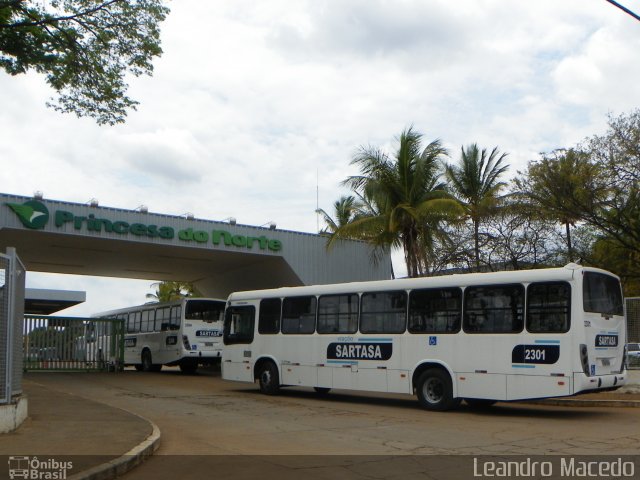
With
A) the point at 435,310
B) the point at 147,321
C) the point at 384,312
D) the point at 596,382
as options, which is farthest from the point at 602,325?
the point at 147,321

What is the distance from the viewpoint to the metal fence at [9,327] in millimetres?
10625

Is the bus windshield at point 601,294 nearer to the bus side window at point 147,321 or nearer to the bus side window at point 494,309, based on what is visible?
the bus side window at point 494,309

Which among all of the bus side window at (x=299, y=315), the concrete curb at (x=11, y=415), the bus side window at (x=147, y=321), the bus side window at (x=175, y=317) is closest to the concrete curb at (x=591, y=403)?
the bus side window at (x=299, y=315)

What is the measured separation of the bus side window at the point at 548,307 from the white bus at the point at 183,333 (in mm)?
17475

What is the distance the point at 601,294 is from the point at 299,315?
7.30 m

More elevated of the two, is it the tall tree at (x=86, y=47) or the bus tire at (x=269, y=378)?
the tall tree at (x=86, y=47)

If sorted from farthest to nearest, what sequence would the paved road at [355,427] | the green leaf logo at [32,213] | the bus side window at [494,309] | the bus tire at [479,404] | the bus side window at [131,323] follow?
1. the bus side window at [131,323]
2. the green leaf logo at [32,213]
3. the bus tire at [479,404]
4. the bus side window at [494,309]
5. the paved road at [355,427]

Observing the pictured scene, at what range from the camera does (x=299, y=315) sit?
736 inches

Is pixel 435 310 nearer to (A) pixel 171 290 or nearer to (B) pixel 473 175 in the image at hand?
(B) pixel 473 175

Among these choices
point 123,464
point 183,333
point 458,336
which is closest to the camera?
point 123,464

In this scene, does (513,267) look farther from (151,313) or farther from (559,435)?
(559,435)

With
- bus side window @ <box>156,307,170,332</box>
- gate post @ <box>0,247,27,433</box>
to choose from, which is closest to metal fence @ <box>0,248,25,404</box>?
gate post @ <box>0,247,27,433</box>

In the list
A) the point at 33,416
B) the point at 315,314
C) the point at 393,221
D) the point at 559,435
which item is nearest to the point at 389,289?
the point at 315,314

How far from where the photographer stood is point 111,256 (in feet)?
107
